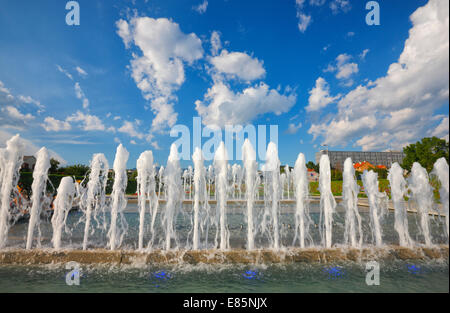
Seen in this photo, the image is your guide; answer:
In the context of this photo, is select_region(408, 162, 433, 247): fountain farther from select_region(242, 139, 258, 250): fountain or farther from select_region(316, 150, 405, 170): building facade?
select_region(316, 150, 405, 170): building facade

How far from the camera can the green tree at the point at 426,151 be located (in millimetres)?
42625

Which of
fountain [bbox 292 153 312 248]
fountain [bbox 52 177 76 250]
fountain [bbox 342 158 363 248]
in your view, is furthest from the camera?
fountain [bbox 342 158 363 248]

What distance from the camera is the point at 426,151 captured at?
1799 inches

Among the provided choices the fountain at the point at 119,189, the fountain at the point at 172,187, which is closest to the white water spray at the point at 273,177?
the fountain at the point at 172,187

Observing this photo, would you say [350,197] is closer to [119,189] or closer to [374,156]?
[119,189]

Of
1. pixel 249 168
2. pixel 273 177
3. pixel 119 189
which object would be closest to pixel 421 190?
pixel 273 177

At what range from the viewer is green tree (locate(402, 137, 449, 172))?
4262 centimetres

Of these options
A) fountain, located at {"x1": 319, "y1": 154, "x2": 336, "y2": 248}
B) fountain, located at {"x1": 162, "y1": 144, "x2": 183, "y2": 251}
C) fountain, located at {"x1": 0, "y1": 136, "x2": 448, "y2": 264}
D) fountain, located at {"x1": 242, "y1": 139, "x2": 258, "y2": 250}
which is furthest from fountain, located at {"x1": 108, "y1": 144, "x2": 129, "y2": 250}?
fountain, located at {"x1": 319, "y1": 154, "x2": 336, "y2": 248}

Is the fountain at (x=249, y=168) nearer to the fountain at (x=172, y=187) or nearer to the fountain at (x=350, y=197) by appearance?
the fountain at (x=172, y=187)
